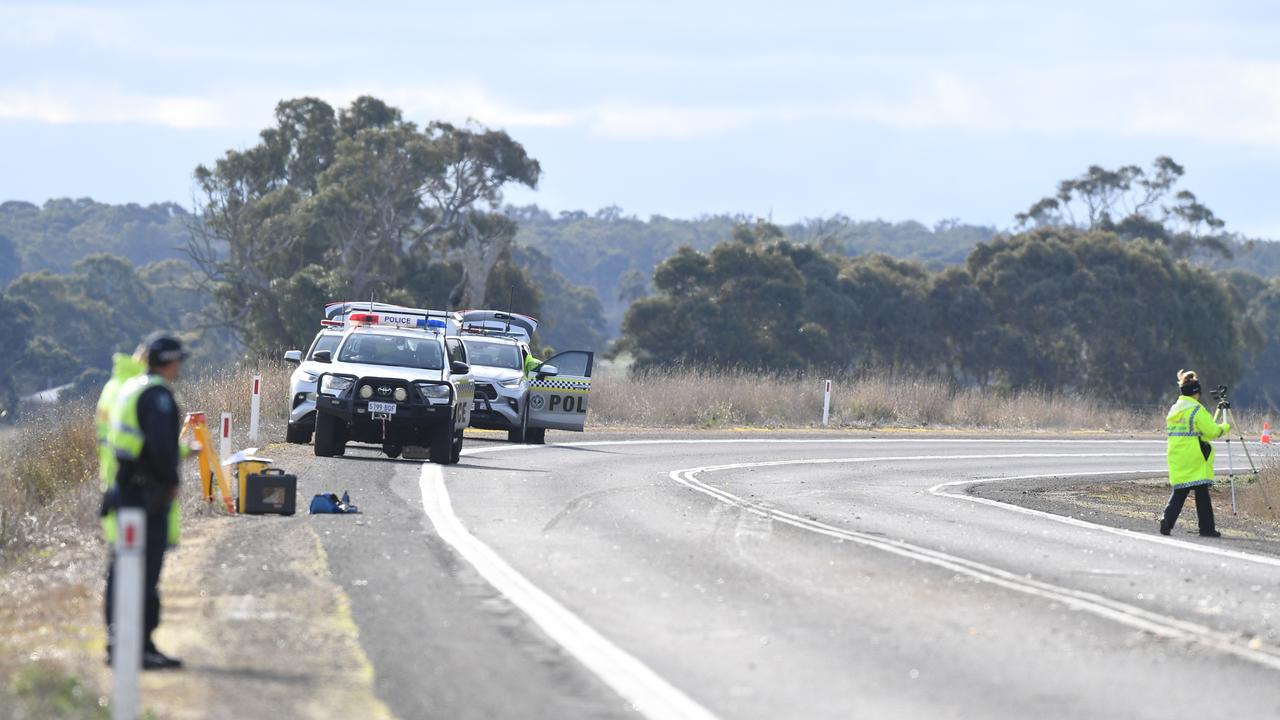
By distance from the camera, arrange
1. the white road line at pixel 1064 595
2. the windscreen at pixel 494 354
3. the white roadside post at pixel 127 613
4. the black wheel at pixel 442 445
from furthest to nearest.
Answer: the windscreen at pixel 494 354
the black wheel at pixel 442 445
the white road line at pixel 1064 595
the white roadside post at pixel 127 613

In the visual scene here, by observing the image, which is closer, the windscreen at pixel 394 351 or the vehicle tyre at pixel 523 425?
the windscreen at pixel 394 351

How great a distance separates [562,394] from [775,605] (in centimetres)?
1653

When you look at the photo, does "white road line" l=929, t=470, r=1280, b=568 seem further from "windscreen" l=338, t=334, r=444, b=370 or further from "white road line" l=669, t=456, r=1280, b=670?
"windscreen" l=338, t=334, r=444, b=370

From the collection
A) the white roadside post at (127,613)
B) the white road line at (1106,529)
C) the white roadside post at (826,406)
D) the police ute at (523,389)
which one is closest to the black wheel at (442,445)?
the police ute at (523,389)

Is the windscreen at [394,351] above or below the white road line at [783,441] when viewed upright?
above

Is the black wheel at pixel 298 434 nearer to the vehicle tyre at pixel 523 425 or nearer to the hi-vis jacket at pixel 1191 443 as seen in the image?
the vehicle tyre at pixel 523 425

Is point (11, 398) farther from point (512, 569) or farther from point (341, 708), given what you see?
point (341, 708)

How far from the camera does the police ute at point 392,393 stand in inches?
838

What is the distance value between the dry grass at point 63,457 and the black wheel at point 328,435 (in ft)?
4.20

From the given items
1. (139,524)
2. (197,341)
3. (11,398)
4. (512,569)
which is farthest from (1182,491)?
(197,341)

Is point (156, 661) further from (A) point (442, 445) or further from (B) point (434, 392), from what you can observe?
(A) point (442, 445)

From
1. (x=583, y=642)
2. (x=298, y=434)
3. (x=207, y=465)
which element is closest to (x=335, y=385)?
(x=298, y=434)

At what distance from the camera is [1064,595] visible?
450 inches

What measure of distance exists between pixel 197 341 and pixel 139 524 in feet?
240
